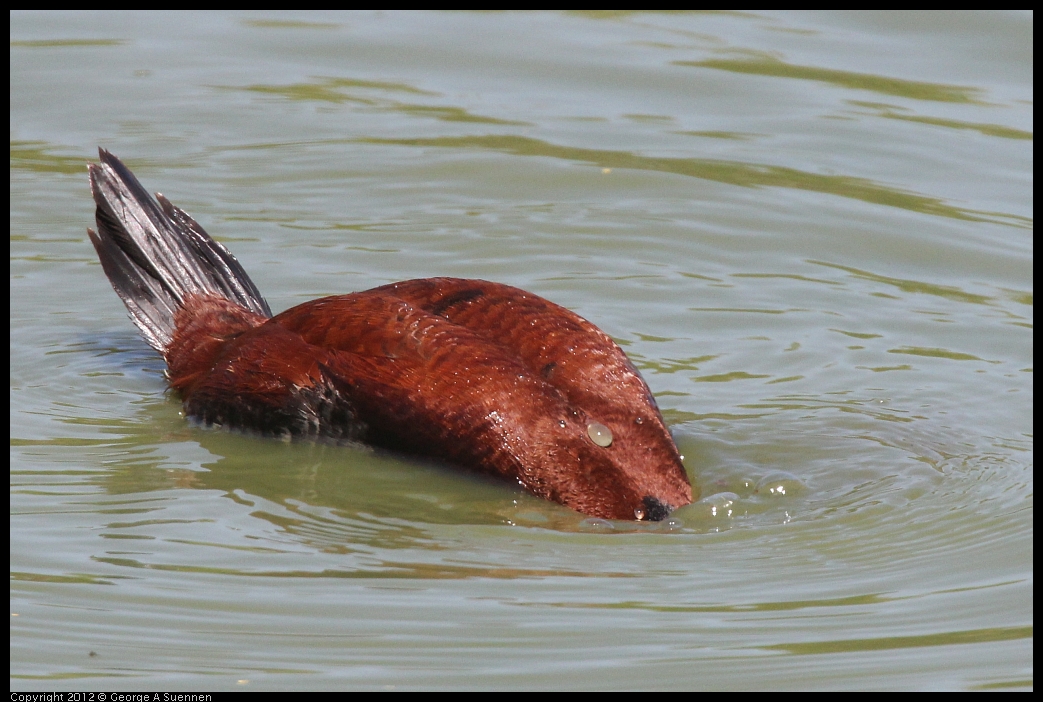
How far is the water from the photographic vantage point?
449 cm

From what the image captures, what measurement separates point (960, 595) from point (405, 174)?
507cm

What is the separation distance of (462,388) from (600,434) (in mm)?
487

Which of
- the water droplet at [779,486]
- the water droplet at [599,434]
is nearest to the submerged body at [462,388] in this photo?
the water droplet at [599,434]

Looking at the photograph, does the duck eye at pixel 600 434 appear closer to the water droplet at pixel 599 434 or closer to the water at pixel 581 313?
the water droplet at pixel 599 434

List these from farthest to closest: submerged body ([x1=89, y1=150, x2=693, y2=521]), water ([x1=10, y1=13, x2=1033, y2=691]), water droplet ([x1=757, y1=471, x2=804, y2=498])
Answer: water droplet ([x1=757, y1=471, x2=804, y2=498]) < submerged body ([x1=89, y1=150, x2=693, y2=521]) < water ([x1=10, y1=13, x2=1033, y2=691])

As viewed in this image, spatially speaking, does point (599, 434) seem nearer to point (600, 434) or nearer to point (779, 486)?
point (600, 434)

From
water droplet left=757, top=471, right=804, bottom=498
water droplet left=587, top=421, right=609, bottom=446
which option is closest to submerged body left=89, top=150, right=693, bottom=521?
water droplet left=587, top=421, right=609, bottom=446

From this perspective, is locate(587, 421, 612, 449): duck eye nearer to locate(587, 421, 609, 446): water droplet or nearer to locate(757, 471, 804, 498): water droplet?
locate(587, 421, 609, 446): water droplet

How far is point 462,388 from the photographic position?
17.5ft

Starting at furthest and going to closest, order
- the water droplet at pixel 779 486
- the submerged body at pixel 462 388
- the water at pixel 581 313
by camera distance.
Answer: the water droplet at pixel 779 486 < the submerged body at pixel 462 388 < the water at pixel 581 313

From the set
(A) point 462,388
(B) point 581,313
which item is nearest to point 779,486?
(A) point 462,388

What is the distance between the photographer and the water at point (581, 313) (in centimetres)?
449

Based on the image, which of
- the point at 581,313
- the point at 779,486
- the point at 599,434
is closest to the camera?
the point at 599,434

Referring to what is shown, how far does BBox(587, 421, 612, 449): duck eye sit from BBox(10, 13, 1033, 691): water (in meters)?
0.28
